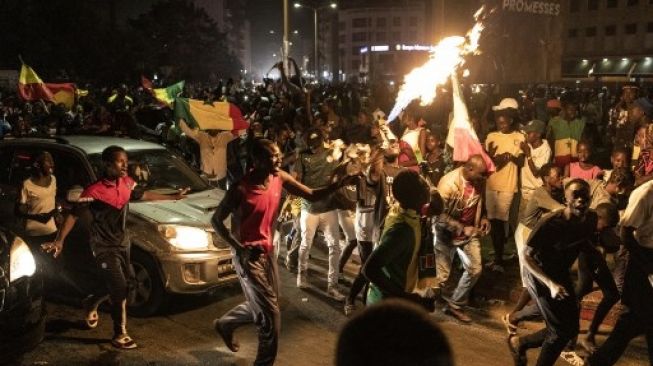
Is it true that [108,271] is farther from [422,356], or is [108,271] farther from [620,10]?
[620,10]

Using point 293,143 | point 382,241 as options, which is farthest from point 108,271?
point 293,143

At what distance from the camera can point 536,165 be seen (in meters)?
8.72

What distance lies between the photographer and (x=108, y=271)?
587 centimetres

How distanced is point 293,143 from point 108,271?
4.50 meters

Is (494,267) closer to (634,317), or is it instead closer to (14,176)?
(634,317)

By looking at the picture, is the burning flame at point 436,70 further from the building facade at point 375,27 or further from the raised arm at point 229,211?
the building facade at point 375,27

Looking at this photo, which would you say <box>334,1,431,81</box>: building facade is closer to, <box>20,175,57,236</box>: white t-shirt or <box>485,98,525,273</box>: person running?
<box>485,98,525,273</box>: person running

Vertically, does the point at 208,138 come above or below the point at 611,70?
below

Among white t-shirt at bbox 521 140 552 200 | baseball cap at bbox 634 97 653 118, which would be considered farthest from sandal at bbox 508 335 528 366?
baseball cap at bbox 634 97 653 118

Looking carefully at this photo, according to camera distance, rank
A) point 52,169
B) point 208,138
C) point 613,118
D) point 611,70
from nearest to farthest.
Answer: point 52,169, point 208,138, point 613,118, point 611,70

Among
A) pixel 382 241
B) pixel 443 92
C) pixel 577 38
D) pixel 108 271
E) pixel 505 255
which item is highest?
pixel 577 38

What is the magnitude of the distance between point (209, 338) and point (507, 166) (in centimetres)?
441

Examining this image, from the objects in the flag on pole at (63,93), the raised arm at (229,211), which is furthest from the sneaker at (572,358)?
the flag on pole at (63,93)

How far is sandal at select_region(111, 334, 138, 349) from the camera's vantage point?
6.02 m
